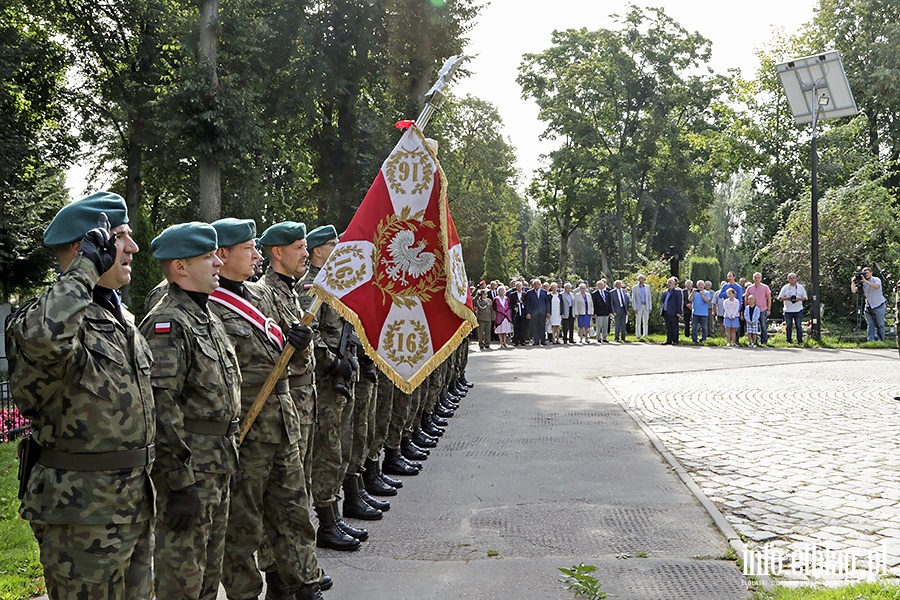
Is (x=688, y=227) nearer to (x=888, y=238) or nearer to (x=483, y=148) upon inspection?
(x=483, y=148)

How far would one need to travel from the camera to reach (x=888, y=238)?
96.4 feet

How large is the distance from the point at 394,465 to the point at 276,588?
3553 mm

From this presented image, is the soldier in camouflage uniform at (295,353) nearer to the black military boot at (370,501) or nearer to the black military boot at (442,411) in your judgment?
the black military boot at (370,501)

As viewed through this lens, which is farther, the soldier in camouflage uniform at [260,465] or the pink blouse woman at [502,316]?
the pink blouse woman at [502,316]

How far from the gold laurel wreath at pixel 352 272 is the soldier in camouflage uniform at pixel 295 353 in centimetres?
26

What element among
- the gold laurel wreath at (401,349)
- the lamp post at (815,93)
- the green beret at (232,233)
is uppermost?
the lamp post at (815,93)

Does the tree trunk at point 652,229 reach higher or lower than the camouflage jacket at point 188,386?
higher

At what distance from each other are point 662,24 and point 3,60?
41.0m

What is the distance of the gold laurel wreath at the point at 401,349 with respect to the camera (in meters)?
5.62

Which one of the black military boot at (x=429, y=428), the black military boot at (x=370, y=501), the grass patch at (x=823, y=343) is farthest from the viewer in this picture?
the grass patch at (x=823, y=343)

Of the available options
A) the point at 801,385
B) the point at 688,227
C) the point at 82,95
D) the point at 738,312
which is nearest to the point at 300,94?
the point at 82,95

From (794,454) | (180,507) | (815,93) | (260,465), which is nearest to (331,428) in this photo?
(260,465)

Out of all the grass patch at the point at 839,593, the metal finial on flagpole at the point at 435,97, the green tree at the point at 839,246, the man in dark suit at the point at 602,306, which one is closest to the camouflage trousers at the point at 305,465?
the metal finial on flagpole at the point at 435,97

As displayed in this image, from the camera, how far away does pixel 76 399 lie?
3172 millimetres
